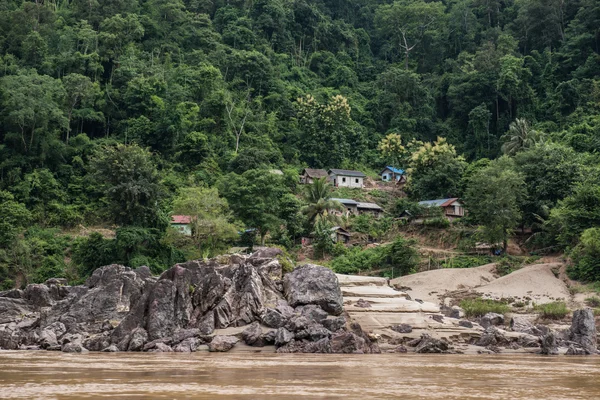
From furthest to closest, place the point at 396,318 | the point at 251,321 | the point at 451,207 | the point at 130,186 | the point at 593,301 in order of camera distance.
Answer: the point at 451,207 → the point at 130,186 → the point at 593,301 → the point at 396,318 → the point at 251,321

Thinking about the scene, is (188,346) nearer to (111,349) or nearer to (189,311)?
(189,311)

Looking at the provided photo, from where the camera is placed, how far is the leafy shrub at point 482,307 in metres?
42.9

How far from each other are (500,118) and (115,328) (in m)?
69.6

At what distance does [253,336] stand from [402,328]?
7776mm

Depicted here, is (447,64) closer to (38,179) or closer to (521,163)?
(521,163)

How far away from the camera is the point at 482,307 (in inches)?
1706

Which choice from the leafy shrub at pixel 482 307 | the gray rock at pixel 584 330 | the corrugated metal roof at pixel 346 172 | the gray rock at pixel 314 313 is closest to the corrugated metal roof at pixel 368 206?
the corrugated metal roof at pixel 346 172

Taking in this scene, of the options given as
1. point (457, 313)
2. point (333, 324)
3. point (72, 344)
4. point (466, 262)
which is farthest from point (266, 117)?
point (72, 344)

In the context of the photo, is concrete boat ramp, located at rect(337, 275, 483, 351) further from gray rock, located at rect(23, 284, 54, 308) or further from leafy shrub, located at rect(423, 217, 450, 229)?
leafy shrub, located at rect(423, 217, 450, 229)

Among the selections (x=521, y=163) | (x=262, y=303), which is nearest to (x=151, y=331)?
(x=262, y=303)

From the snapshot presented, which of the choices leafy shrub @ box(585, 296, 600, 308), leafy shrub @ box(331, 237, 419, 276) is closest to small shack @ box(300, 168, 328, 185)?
leafy shrub @ box(331, 237, 419, 276)

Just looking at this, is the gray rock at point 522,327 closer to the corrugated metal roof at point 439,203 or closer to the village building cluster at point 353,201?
the village building cluster at point 353,201

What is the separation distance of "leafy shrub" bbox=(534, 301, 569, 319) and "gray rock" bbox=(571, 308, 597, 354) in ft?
20.2

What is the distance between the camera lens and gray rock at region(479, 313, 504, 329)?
39.3 meters
